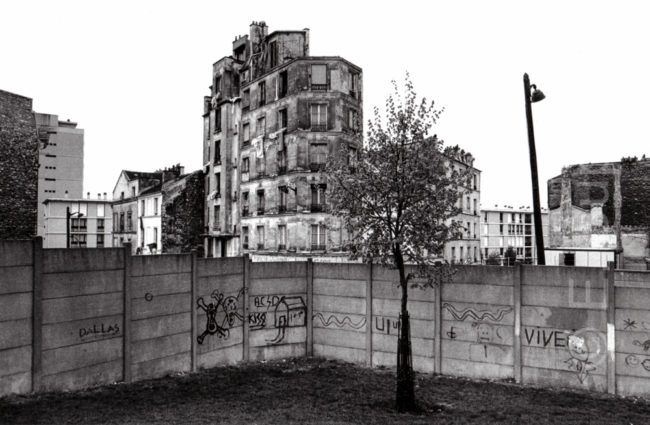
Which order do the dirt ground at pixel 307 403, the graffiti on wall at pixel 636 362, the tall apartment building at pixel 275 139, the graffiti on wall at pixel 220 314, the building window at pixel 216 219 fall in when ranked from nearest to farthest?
the dirt ground at pixel 307 403 < the graffiti on wall at pixel 636 362 < the graffiti on wall at pixel 220 314 < the tall apartment building at pixel 275 139 < the building window at pixel 216 219

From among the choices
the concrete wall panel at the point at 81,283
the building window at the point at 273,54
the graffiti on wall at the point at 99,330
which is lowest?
the graffiti on wall at the point at 99,330

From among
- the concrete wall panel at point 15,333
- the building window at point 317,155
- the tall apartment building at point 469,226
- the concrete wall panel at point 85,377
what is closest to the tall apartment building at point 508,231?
the tall apartment building at point 469,226

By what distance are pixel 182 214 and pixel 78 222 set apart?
1574 inches

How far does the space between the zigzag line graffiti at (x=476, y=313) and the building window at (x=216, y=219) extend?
120 feet

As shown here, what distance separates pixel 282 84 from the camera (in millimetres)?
41312

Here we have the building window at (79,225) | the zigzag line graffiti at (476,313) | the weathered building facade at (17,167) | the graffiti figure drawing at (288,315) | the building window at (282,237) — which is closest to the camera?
the zigzag line graffiti at (476,313)

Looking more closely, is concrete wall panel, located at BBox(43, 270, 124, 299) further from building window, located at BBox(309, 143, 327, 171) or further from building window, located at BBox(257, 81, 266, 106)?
building window, located at BBox(257, 81, 266, 106)

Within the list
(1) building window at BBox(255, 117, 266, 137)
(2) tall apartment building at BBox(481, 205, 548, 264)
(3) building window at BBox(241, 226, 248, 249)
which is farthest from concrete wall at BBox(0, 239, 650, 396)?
(2) tall apartment building at BBox(481, 205, 548, 264)

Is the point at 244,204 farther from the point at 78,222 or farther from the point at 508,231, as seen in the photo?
the point at 508,231

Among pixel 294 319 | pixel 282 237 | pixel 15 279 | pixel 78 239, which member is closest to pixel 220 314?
pixel 294 319

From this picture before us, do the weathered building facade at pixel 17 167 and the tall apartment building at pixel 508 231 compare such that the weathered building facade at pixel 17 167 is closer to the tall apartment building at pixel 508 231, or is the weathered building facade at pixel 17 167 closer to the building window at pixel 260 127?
the building window at pixel 260 127

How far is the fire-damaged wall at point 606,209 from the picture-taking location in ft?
112

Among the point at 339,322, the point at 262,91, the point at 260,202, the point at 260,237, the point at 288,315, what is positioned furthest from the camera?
the point at 262,91

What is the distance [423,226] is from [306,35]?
115 ft
